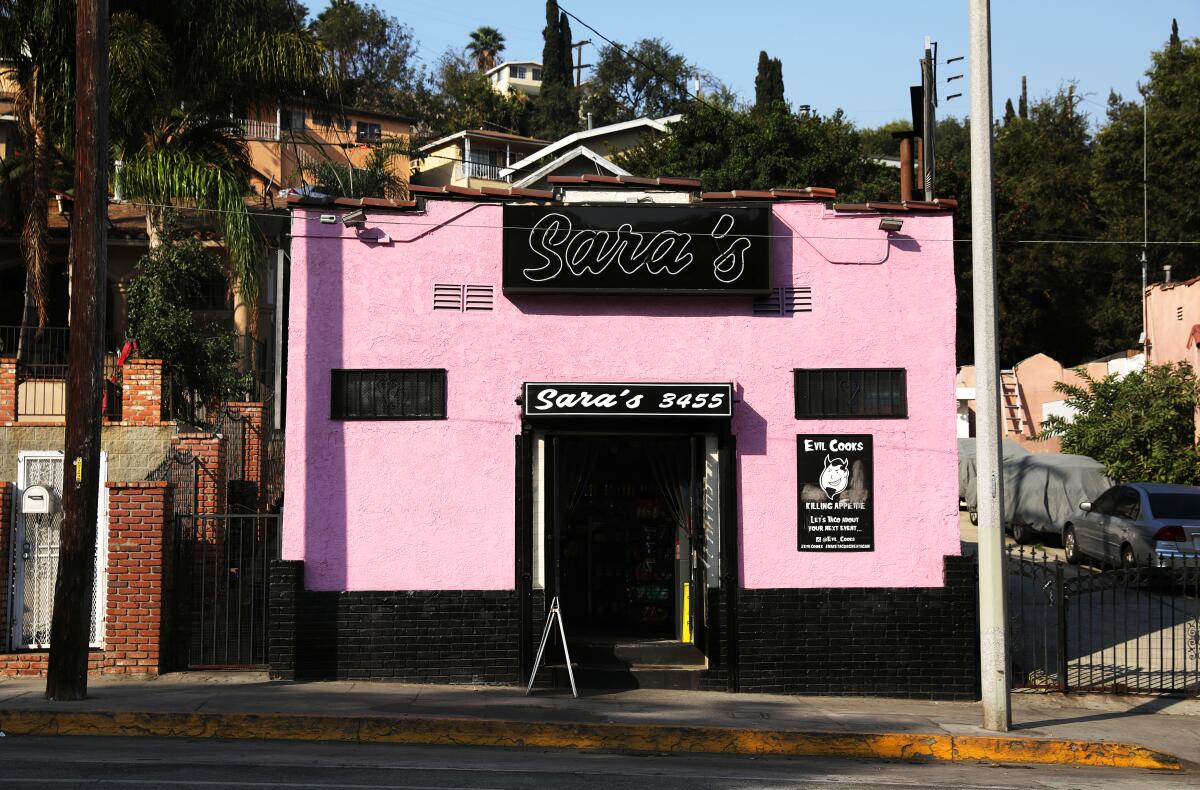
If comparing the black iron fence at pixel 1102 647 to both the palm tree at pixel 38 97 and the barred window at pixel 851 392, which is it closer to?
the barred window at pixel 851 392

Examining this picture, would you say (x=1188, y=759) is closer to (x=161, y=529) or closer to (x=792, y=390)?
(x=792, y=390)

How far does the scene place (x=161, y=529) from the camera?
44.3 feet

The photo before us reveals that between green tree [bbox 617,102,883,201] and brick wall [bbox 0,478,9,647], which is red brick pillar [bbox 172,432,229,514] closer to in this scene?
brick wall [bbox 0,478,9,647]

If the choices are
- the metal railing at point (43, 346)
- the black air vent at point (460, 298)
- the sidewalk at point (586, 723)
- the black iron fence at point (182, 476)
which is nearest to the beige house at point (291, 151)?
the metal railing at point (43, 346)

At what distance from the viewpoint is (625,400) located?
1342cm

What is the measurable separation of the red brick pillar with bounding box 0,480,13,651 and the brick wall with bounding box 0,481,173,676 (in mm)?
295

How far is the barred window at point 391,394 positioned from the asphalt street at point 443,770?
13.5 feet

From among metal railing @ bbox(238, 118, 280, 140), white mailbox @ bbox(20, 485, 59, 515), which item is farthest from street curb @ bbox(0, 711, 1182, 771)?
metal railing @ bbox(238, 118, 280, 140)

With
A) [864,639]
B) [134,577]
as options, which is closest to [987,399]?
[864,639]

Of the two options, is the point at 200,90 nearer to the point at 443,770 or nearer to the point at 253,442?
the point at 253,442

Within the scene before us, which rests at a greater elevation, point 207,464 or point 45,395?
point 45,395

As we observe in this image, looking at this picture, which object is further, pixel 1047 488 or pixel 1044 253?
pixel 1044 253

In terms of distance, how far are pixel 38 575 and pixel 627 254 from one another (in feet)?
25.2

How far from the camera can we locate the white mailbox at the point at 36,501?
13820mm
